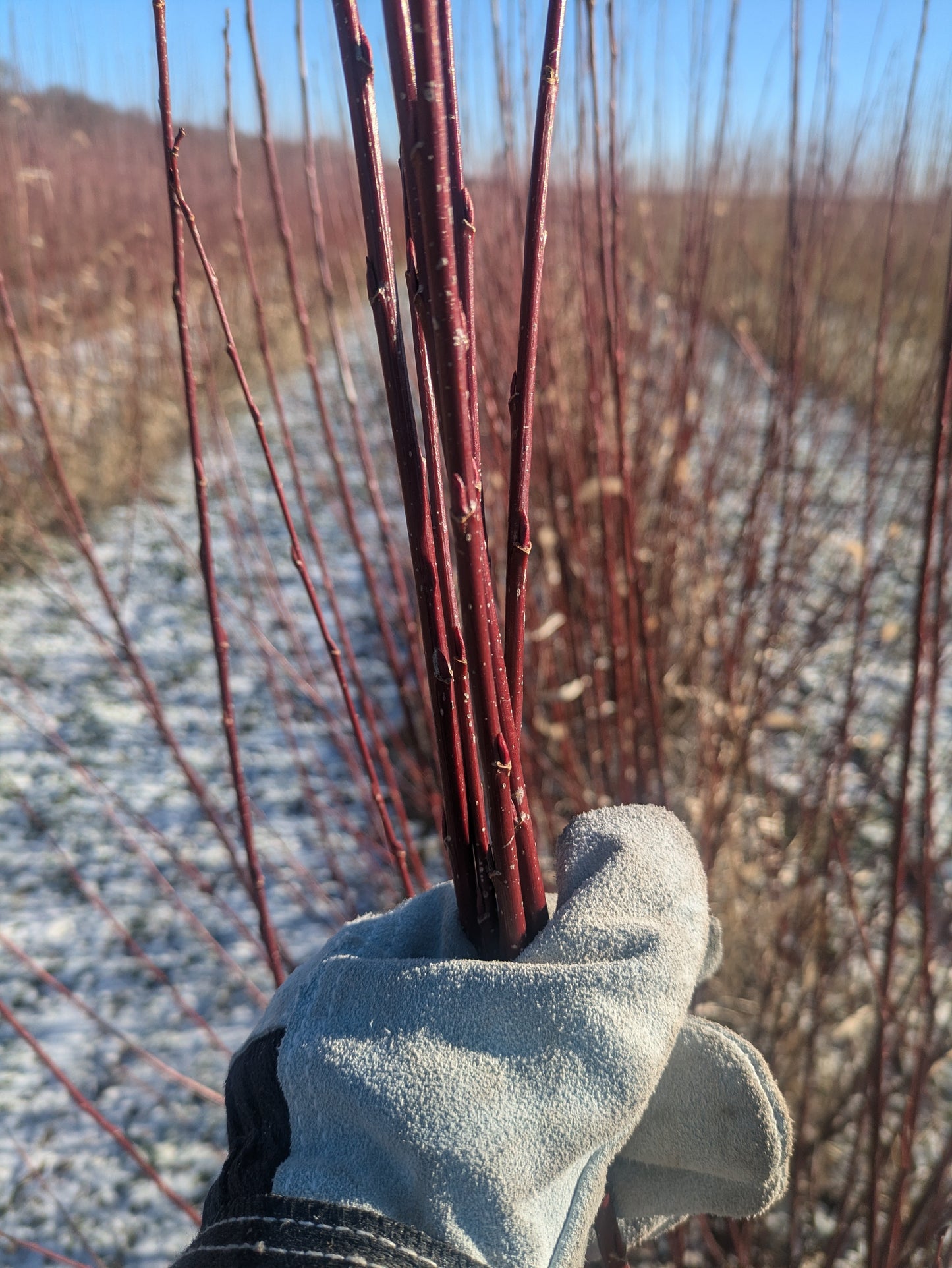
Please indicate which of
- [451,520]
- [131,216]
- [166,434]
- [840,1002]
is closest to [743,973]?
[840,1002]

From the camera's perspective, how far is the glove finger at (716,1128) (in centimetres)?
38

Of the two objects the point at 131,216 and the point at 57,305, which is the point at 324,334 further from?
the point at 57,305

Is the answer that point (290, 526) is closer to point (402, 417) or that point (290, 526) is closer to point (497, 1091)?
point (402, 417)

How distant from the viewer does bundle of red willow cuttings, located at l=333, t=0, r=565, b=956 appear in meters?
0.26

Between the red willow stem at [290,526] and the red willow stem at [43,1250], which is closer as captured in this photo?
the red willow stem at [290,526]

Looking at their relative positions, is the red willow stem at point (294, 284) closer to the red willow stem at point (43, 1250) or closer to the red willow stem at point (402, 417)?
the red willow stem at point (402, 417)

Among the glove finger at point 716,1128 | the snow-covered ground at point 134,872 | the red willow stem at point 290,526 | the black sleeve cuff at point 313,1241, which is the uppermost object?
the red willow stem at point 290,526

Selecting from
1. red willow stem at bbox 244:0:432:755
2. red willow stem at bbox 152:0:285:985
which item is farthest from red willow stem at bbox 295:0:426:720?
red willow stem at bbox 152:0:285:985

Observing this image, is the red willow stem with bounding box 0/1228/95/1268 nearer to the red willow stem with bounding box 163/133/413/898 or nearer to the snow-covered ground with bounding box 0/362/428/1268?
the snow-covered ground with bounding box 0/362/428/1268

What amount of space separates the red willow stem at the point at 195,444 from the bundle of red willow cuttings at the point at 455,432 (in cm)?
14

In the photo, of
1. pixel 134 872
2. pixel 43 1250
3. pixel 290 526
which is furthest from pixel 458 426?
pixel 134 872

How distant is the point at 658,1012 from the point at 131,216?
23.7 feet

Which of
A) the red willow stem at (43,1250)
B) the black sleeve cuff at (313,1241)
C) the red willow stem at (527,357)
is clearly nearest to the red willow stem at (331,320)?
the red willow stem at (527,357)

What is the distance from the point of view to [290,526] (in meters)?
0.48
